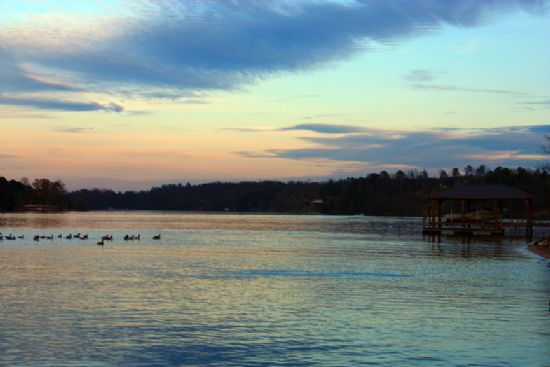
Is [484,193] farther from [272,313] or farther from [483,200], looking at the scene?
[272,313]

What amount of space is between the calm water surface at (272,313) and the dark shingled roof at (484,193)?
3833 cm

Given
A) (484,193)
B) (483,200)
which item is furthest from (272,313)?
(483,200)

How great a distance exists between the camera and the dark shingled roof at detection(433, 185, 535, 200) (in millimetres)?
81250

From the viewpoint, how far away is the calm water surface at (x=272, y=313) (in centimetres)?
1780

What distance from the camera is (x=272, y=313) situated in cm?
2405

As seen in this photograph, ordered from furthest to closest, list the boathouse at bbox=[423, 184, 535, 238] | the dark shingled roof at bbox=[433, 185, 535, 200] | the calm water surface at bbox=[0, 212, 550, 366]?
the boathouse at bbox=[423, 184, 535, 238] < the dark shingled roof at bbox=[433, 185, 535, 200] < the calm water surface at bbox=[0, 212, 550, 366]

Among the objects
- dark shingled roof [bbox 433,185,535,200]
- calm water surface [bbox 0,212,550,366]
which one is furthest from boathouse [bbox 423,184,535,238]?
calm water surface [bbox 0,212,550,366]

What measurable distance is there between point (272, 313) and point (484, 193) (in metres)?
63.8

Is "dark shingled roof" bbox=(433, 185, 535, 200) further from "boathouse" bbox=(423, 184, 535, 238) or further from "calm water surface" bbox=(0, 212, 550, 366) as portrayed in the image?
"calm water surface" bbox=(0, 212, 550, 366)

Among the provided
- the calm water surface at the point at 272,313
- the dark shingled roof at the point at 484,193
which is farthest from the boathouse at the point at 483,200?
the calm water surface at the point at 272,313

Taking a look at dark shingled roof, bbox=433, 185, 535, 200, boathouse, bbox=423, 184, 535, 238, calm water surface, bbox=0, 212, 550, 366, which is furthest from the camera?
boathouse, bbox=423, 184, 535, 238

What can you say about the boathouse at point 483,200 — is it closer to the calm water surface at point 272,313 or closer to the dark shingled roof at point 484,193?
the dark shingled roof at point 484,193

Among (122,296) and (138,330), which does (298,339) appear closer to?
(138,330)

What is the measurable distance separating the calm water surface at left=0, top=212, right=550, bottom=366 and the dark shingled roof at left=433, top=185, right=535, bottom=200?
38.3 m
